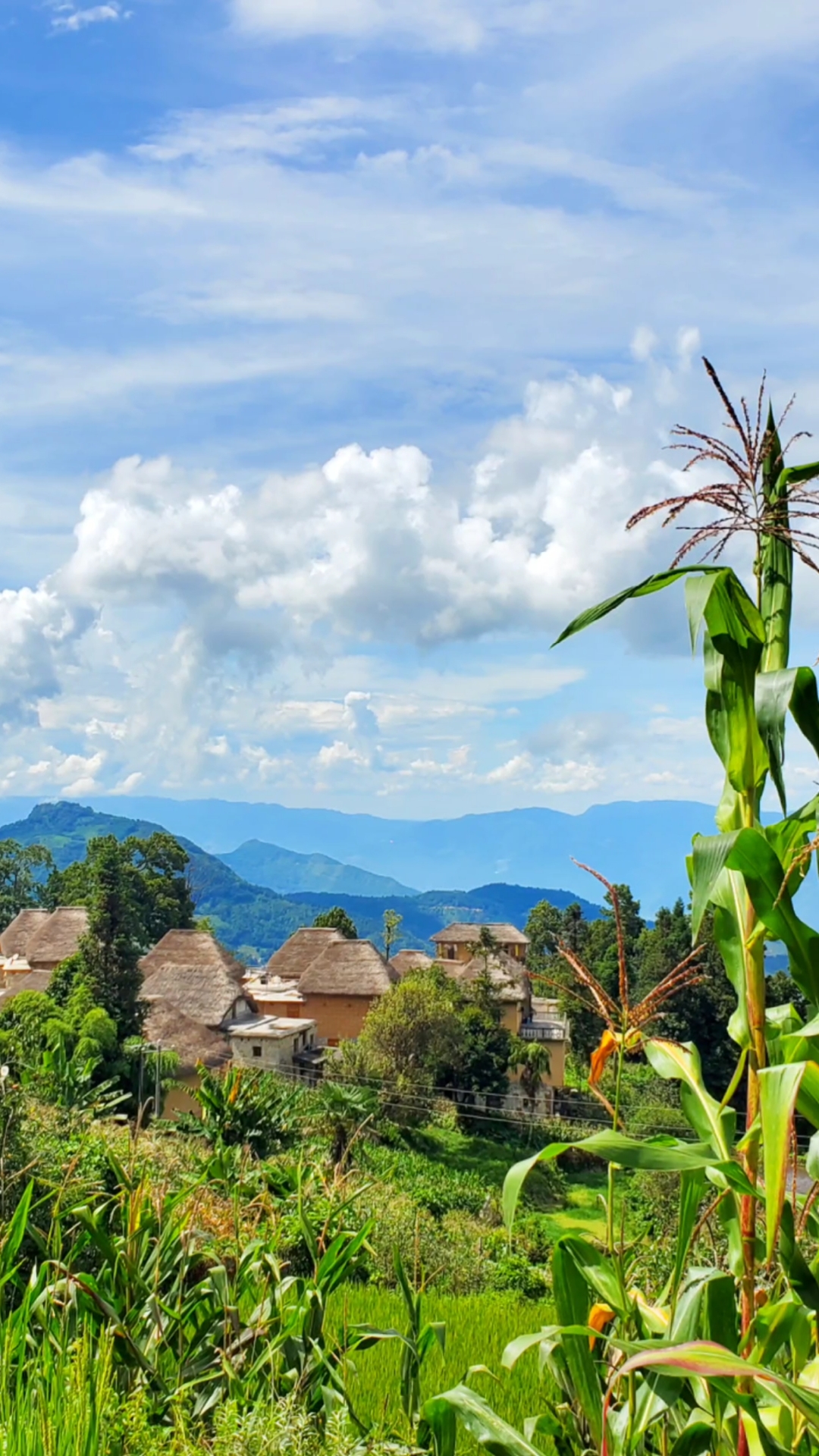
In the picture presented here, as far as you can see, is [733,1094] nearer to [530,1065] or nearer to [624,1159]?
[624,1159]

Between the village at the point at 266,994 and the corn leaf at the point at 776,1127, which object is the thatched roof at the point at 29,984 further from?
the corn leaf at the point at 776,1127

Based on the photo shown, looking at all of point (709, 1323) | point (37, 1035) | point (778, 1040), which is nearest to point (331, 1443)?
point (709, 1323)

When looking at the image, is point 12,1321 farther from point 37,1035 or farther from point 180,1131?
point 37,1035

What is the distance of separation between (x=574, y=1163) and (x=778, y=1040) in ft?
83.9

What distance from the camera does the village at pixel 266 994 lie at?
25.5 meters

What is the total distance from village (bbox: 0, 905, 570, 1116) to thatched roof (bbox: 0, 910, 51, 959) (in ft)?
0.13

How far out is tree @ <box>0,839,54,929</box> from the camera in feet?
176

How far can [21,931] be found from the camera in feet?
121

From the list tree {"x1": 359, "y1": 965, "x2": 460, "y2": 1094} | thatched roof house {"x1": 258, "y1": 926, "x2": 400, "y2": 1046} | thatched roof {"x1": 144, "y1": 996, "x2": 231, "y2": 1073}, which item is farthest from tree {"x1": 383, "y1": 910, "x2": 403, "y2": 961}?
thatched roof {"x1": 144, "y1": 996, "x2": 231, "y2": 1073}

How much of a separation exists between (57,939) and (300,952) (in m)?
10.4

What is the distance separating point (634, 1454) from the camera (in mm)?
1894

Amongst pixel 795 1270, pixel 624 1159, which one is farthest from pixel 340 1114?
pixel 624 1159

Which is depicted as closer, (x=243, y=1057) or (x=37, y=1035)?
(x=37, y=1035)

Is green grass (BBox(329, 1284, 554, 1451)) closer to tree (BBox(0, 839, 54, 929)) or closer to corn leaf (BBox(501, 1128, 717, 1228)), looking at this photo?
corn leaf (BBox(501, 1128, 717, 1228))
